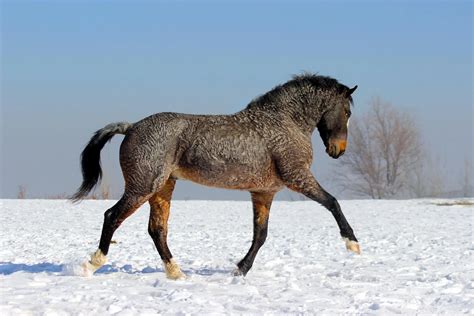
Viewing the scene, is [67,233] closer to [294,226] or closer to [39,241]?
[39,241]

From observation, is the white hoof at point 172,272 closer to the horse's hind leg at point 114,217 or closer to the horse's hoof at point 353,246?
the horse's hind leg at point 114,217

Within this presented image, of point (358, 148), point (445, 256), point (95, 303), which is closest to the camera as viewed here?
point (95, 303)

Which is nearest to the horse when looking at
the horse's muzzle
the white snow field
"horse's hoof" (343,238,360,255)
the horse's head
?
"horse's hoof" (343,238,360,255)

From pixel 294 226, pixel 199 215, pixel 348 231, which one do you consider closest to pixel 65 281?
pixel 348 231

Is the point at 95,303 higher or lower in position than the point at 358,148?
lower

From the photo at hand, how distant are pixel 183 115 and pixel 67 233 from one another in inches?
230

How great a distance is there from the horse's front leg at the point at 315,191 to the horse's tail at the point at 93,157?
74.5 inches

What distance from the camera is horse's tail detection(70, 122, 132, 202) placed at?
24.2ft

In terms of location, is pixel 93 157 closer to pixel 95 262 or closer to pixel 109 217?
pixel 109 217

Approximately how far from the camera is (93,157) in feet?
24.9

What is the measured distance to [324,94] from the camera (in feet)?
24.6

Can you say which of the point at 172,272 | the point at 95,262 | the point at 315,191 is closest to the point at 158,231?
the point at 172,272

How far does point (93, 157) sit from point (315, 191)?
254 centimetres

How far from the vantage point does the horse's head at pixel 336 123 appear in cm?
748
